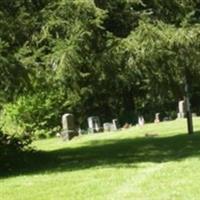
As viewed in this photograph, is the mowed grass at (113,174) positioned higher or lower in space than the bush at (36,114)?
lower

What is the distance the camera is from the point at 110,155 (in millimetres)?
19797

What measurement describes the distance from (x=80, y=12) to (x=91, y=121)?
19898 millimetres

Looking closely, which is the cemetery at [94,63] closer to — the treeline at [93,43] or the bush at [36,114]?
the treeline at [93,43]

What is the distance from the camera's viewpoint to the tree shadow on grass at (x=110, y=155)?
17281 mm

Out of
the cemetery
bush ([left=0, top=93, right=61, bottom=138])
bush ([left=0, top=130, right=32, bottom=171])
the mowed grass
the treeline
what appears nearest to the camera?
the mowed grass

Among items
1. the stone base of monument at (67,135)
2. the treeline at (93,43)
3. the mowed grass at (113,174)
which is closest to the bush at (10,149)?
the mowed grass at (113,174)

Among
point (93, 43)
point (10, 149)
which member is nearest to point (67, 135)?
point (10, 149)

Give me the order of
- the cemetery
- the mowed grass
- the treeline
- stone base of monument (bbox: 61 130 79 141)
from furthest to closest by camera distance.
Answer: stone base of monument (bbox: 61 130 79 141), the treeline, the cemetery, the mowed grass

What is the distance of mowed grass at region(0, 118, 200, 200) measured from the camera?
12320mm

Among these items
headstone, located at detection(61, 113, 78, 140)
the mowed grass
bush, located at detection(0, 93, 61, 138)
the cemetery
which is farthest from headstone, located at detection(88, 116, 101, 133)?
the cemetery

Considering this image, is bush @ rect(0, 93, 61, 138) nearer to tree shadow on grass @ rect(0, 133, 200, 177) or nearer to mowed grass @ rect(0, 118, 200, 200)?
tree shadow on grass @ rect(0, 133, 200, 177)

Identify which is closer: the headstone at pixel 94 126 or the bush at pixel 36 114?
the bush at pixel 36 114

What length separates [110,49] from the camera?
18688 millimetres

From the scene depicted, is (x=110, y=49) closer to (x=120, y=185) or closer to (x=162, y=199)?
(x=120, y=185)
